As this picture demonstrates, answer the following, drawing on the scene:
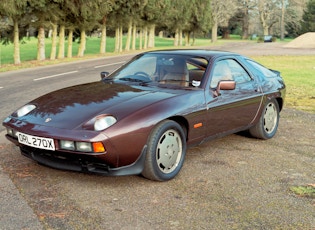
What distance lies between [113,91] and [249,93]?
6.51 feet

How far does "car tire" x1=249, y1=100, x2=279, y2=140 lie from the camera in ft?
19.8

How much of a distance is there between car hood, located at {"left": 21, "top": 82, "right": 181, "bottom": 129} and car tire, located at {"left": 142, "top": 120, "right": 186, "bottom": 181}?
33 centimetres

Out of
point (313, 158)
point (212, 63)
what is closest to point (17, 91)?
point (212, 63)

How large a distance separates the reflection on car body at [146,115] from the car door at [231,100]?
1 centimetres

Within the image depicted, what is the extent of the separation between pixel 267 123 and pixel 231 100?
1.18m

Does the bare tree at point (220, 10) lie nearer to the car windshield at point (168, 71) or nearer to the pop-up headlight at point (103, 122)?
the car windshield at point (168, 71)

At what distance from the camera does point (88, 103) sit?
14.6ft

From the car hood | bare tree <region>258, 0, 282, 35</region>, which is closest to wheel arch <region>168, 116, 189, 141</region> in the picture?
the car hood

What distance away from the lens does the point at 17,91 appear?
38.7ft

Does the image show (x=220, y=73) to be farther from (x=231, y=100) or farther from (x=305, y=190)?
(x=305, y=190)

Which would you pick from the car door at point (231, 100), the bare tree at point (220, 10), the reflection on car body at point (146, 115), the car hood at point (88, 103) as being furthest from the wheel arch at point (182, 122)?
the bare tree at point (220, 10)

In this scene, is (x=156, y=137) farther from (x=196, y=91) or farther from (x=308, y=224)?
(x=308, y=224)

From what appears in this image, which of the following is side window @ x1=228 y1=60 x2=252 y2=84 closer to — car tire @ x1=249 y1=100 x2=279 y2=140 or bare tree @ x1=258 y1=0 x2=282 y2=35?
car tire @ x1=249 y1=100 x2=279 y2=140

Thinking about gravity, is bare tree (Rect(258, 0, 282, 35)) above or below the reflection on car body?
above
